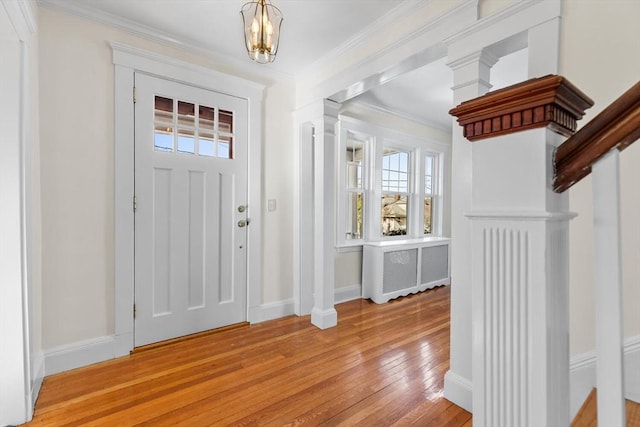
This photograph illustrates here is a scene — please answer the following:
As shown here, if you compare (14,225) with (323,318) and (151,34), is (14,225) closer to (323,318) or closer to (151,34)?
(151,34)

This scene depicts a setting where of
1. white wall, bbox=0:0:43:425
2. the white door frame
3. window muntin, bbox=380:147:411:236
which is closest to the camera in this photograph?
white wall, bbox=0:0:43:425

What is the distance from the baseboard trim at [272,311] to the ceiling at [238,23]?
2329 mm

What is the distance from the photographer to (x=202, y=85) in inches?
106

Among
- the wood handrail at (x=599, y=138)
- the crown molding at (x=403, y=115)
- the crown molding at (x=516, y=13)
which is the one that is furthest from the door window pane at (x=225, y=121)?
the wood handrail at (x=599, y=138)

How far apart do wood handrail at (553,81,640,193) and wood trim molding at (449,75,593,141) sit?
2.2 inches

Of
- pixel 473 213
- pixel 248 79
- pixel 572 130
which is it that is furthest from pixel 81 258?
pixel 572 130

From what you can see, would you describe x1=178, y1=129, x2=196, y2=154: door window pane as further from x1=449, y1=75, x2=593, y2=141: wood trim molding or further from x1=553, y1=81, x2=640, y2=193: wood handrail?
x1=553, y1=81, x2=640, y2=193: wood handrail

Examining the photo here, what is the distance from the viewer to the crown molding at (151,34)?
6.91 ft

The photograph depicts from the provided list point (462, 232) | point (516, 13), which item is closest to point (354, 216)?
point (462, 232)

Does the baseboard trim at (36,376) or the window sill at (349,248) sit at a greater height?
the window sill at (349,248)

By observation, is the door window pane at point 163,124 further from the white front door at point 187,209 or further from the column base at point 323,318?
the column base at point 323,318

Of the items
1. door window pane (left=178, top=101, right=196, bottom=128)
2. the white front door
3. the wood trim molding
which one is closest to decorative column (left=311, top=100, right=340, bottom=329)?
the white front door

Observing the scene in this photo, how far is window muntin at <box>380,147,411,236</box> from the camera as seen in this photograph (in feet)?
14.6

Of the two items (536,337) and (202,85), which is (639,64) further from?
(202,85)
